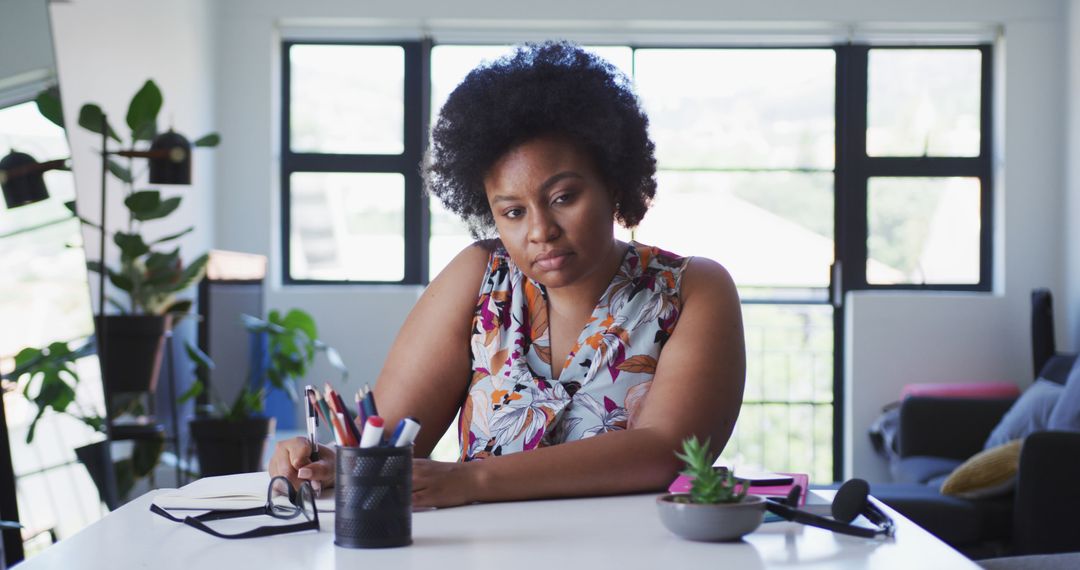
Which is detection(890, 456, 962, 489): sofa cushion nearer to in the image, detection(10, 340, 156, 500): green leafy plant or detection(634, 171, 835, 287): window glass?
detection(634, 171, 835, 287): window glass

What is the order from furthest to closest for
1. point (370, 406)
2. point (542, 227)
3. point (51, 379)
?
point (51, 379) < point (542, 227) < point (370, 406)

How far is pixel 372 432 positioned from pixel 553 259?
0.63m

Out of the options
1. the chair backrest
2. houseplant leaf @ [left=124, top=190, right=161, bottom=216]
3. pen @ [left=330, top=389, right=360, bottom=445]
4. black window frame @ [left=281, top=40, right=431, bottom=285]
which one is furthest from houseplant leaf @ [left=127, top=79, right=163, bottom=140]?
the chair backrest

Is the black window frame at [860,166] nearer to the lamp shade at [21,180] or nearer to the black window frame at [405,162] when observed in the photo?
the black window frame at [405,162]

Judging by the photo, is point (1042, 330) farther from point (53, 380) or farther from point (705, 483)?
point (705, 483)

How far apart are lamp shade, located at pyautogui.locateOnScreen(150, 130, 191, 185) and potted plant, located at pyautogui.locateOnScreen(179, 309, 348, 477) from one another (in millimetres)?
621

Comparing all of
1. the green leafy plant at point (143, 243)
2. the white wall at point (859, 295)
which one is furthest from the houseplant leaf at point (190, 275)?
the white wall at point (859, 295)

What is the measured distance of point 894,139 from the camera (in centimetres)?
548

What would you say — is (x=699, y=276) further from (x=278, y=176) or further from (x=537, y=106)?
(x=278, y=176)

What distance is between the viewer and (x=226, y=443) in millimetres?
4176

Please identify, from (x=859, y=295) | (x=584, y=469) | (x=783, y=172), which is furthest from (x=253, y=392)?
(x=584, y=469)

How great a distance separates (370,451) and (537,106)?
788 mm

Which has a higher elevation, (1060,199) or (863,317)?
(1060,199)

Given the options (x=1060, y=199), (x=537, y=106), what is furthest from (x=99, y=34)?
(x=1060, y=199)
